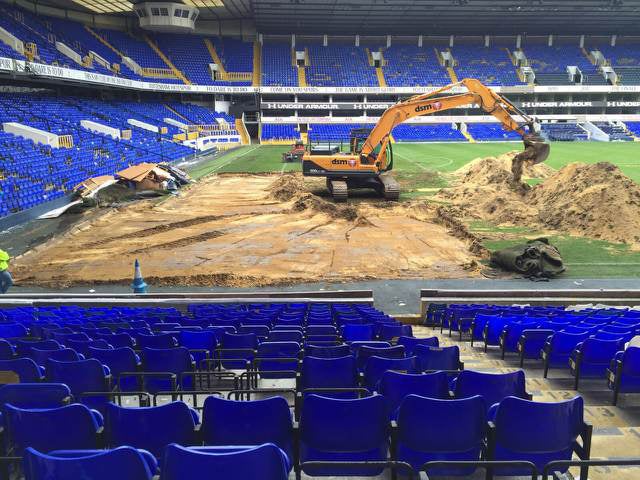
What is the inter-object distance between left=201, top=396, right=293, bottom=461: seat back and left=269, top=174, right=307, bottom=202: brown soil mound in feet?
75.7

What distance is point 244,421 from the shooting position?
143 inches

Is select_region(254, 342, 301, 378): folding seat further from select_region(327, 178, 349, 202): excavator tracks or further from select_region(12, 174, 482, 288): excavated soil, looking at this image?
select_region(327, 178, 349, 202): excavator tracks

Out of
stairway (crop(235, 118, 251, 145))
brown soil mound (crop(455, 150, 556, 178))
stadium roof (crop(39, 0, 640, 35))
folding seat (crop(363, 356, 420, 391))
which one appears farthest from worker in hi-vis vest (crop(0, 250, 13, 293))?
stadium roof (crop(39, 0, 640, 35))

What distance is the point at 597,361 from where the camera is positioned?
20.5 ft

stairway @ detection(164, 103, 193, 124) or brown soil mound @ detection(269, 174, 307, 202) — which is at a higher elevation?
stairway @ detection(164, 103, 193, 124)

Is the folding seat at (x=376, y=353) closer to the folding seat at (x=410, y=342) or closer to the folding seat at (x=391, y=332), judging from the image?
the folding seat at (x=410, y=342)

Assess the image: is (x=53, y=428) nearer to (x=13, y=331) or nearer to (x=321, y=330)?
(x=321, y=330)

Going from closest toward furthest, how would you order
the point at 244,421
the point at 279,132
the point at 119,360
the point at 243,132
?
the point at 244,421
the point at 119,360
the point at 243,132
the point at 279,132

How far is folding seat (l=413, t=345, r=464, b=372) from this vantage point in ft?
19.3

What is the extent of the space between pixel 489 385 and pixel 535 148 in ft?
68.0

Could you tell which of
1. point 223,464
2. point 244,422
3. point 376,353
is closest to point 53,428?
point 244,422

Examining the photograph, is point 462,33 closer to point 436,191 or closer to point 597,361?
point 436,191

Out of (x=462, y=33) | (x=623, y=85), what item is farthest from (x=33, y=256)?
(x=623, y=85)

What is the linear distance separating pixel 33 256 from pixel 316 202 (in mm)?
12557
